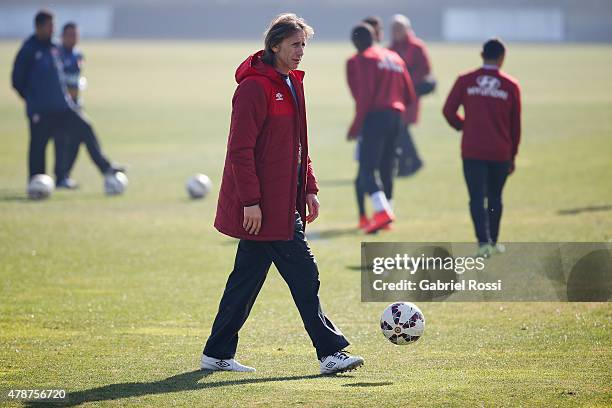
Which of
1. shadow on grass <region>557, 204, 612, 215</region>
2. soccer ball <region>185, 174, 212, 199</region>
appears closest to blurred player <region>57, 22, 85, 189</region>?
soccer ball <region>185, 174, 212, 199</region>

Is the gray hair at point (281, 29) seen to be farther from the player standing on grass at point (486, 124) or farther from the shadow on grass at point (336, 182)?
the shadow on grass at point (336, 182)

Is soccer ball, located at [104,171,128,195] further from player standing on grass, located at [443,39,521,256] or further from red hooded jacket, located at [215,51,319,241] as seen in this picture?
red hooded jacket, located at [215,51,319,241]

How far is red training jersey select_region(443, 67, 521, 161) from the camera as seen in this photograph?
12.5 m

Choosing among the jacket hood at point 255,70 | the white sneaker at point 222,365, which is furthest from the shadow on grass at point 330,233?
the jacket hood at point 255,70

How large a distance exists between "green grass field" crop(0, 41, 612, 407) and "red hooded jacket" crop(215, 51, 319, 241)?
0.94m

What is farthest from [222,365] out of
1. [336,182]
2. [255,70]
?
[336,182]

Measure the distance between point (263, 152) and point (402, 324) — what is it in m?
1.60

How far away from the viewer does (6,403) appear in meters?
7.00

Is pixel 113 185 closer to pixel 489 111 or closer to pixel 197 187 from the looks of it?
pixel 197 187

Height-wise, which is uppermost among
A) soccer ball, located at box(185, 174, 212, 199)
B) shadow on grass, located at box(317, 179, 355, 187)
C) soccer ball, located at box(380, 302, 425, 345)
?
shadow on grass, located at box(317, 179, 355, 187)

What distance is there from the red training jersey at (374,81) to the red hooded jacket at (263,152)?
23.5ft

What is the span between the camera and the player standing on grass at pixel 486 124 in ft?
41.0

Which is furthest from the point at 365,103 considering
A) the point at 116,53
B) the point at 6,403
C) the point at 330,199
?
the point at 116,53

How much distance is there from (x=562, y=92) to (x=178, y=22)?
4814 cm
